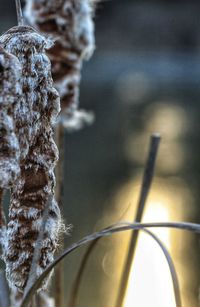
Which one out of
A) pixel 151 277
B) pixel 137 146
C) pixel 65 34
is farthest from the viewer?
pixel 137 146

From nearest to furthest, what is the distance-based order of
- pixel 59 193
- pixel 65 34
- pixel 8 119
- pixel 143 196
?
pixel 8 119, pixel 143 196, pixel 59 193, pixel 65 34

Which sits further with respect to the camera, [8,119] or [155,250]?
[155,250]

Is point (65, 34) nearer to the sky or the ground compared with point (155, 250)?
nearer to the sky

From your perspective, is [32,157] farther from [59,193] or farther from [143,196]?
[59,193]

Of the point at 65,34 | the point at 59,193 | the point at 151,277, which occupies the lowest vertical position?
the point at 151,277

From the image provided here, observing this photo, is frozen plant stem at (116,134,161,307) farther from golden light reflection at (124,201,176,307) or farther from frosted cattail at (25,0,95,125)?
golden light reflection at (124,201,176,307)

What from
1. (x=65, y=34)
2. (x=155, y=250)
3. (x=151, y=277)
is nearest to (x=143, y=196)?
(x=65, y=34)

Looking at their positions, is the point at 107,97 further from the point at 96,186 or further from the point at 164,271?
the point at 164,271
